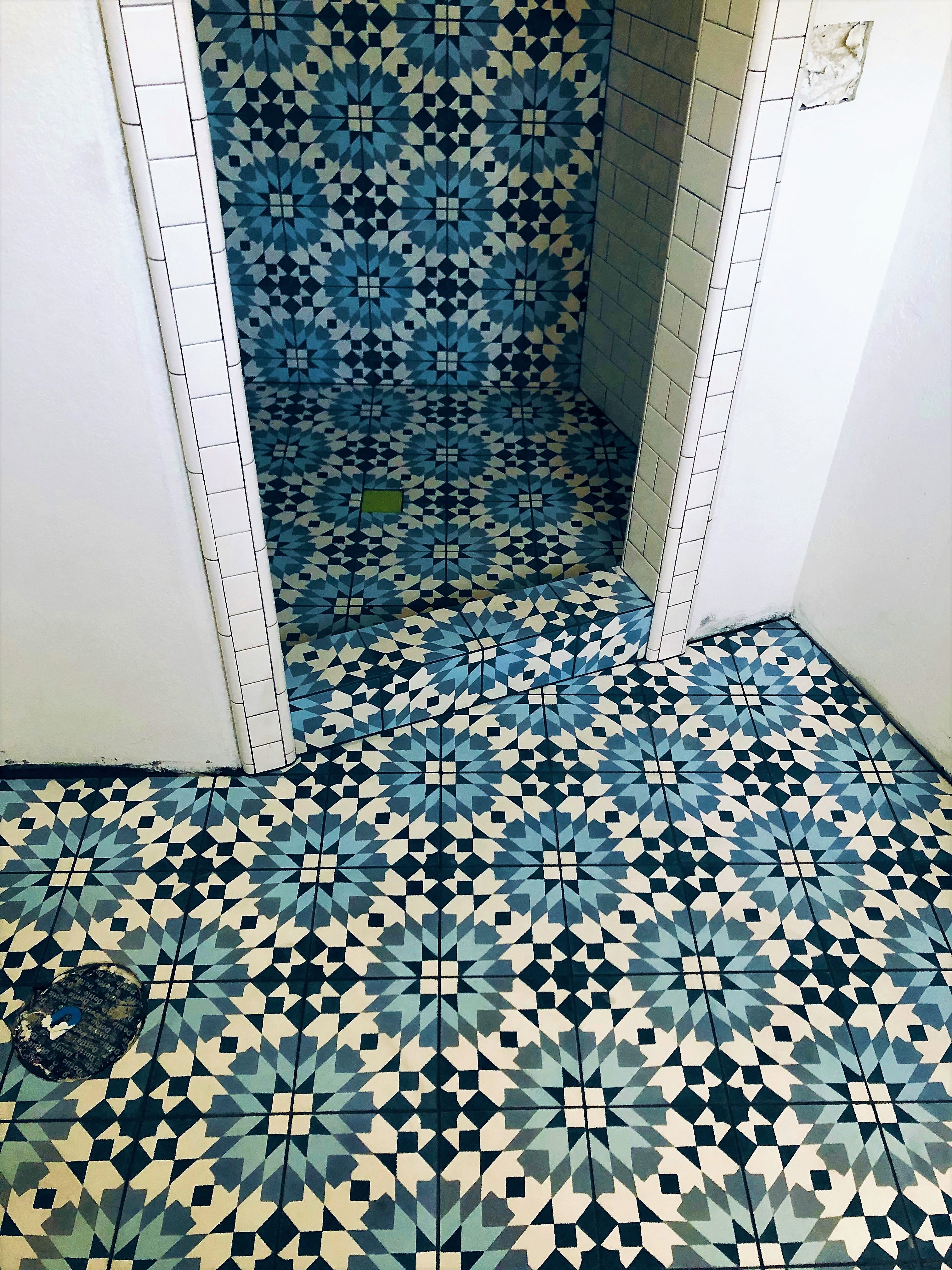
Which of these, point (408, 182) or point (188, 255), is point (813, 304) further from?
point (408, 182)

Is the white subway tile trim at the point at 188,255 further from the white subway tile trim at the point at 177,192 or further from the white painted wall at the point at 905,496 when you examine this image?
the white painted wall at the point at 905,496

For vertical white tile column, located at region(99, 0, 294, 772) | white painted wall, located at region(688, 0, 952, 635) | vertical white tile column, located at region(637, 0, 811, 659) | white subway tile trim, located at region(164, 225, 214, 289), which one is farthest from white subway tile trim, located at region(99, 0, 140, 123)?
white painted wall, located at region(688, 0, 952, 635)

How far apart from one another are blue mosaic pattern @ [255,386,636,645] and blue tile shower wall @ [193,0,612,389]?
136 millimetres

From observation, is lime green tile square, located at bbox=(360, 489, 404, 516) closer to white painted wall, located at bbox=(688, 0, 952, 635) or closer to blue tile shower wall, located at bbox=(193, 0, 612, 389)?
blue tile shower wall, located at bbox=(193, 0, 612, 389)

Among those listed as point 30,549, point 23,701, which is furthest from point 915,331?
point 23,701

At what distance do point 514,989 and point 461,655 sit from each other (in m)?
0.68

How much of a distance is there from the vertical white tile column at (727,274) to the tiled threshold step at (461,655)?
115mm

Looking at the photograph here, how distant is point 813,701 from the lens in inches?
84.5

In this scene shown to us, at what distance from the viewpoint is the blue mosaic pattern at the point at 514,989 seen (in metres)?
1.41

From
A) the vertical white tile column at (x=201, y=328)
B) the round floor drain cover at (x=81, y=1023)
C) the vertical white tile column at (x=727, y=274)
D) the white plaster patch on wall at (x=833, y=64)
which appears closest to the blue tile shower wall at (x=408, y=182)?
the vertical white tile column at (x=727, y=274)

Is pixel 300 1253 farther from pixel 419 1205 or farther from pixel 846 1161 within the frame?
pixel 846 1161

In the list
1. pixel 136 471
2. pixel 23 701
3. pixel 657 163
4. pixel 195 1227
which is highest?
pixel 657 163

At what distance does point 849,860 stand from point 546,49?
206 cm

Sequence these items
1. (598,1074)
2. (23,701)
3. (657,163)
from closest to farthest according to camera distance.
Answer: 1. (598,1074)
2. (23,701)
3. (657,163)
